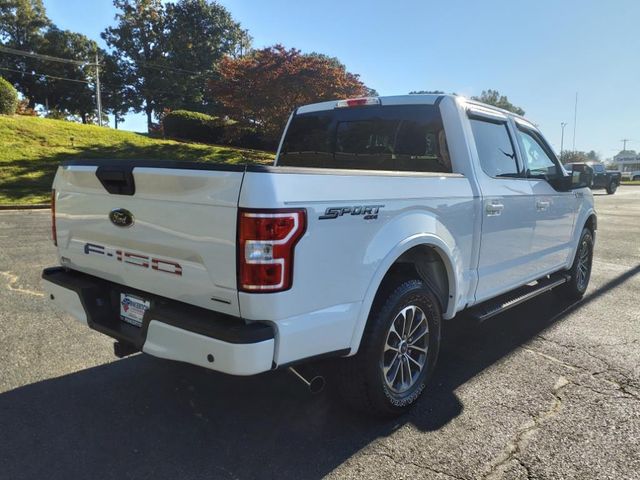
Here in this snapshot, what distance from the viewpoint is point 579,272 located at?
19.4 feet

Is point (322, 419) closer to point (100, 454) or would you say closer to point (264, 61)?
point (100, 454)

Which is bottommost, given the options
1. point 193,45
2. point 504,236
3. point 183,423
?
point 183,423

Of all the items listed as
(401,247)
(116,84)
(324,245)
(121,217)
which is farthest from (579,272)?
(116,84)

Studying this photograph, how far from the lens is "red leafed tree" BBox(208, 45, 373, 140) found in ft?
73.0

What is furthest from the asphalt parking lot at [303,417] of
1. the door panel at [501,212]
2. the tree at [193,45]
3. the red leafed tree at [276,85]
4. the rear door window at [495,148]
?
the tree at [193,45]

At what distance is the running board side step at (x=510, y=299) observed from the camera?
3.90 metres

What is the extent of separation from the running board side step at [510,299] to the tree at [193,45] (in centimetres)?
5368

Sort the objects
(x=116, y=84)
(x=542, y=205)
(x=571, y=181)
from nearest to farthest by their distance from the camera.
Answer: (x=542, y=205), (x=571, y=181), (x=116, y=84)

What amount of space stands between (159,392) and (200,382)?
0.29 metres

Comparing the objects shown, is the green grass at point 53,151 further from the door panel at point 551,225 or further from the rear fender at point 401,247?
the rear fender at point 401,247

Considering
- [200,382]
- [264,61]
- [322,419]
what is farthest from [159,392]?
[264,61]

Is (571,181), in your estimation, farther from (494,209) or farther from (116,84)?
(116,84)

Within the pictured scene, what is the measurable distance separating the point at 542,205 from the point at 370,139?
1.70 meters

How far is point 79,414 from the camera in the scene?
312 centimetres
